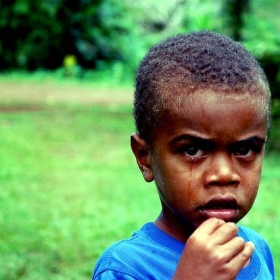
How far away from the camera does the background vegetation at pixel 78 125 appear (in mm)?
5145

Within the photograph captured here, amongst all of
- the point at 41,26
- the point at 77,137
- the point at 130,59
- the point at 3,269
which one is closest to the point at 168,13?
the point at 130,59

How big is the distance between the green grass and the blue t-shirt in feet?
8.44

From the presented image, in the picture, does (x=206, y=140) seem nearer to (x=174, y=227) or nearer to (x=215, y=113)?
(x=215, y=113)

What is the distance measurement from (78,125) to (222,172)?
887cm

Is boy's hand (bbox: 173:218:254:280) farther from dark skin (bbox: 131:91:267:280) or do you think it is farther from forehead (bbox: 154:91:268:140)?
forehead (bbox: 154:91:268:140)

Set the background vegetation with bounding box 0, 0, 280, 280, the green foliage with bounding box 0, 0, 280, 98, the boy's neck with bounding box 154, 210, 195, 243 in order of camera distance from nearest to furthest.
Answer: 1. the boy's neck with bounding box 154, 210, 195, 243
2. the background vegetation with bounding box 0, 0, 280, 280
3. the green foliage with bounding box 0, 0, 280, 98

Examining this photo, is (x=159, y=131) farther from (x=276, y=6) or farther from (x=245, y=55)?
(x=276, y=6)

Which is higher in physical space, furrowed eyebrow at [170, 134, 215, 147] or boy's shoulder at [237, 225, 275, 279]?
furrowed eyebrow at [170, 134, 215, 147]

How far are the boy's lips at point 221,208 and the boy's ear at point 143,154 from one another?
0.80 feet

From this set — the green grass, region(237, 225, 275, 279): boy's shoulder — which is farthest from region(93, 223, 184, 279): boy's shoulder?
the green grass

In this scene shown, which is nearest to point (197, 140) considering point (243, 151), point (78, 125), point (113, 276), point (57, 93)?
point (243, 151)

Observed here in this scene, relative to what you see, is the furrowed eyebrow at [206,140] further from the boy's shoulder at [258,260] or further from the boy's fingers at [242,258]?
the boy's shoulder at [258,260]

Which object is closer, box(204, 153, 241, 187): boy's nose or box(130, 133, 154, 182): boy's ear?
box(204, 153, 241, 187): boy's nose

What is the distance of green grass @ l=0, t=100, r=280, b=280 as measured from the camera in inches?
185
